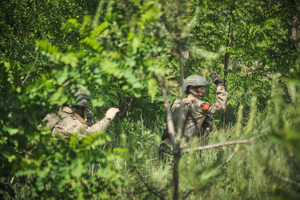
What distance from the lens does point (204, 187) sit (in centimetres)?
144

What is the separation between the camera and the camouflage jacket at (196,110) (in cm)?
339

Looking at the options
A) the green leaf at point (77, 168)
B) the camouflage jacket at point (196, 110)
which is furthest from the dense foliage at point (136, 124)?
the camouflage jacket at point (196, 110)

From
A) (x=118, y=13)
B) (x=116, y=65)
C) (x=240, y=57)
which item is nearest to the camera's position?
(x=116, y=65)

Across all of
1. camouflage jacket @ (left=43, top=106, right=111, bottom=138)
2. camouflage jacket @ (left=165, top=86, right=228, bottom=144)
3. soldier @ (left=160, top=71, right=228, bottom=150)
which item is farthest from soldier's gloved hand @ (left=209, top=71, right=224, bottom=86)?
camouflage jacket @ (left=43, top=106, right=111, bottom=138)

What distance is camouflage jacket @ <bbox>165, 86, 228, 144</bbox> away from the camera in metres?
3.39

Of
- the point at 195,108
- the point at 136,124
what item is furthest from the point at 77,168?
the point at 195,108

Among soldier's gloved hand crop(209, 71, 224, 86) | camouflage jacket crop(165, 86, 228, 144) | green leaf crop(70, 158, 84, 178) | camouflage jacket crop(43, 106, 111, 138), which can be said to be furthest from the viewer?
soldier's gloved hand crop(209, 71, 224, 86)

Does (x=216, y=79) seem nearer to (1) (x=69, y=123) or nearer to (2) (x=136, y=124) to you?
(1) (x=69, y=123)

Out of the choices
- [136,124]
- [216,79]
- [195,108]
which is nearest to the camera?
[136,124]

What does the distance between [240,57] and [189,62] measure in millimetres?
807

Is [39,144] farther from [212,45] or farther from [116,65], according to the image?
[212,45]

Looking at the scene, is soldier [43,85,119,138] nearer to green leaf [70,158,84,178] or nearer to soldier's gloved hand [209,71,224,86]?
green leaf [70,158,84,178]

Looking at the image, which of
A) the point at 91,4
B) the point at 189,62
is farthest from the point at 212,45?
the point at 91,4

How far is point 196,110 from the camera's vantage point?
11.5 feet
